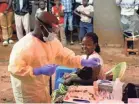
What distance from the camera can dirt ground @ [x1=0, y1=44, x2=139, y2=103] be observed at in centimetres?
590

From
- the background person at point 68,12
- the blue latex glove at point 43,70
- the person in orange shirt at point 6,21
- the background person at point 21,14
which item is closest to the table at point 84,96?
the blue latex glove at point 43,70

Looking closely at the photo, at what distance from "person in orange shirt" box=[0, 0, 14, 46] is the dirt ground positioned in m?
0.31

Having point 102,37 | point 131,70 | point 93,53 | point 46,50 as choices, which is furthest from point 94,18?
point 46,50

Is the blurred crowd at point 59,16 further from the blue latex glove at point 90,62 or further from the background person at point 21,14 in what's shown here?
the blue latex glove at point 90,62

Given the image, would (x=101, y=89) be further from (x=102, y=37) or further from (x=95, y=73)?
(x=102, y=37)

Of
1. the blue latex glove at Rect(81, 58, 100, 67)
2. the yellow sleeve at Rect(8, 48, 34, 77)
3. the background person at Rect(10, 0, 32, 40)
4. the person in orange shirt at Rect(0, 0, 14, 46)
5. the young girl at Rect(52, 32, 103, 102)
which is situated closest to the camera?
the yellow sleeve at Rect(8, 48, 34, 77)

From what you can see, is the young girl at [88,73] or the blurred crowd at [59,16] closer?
the young girl at [88,73]

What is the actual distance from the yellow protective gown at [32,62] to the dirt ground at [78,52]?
205 cm

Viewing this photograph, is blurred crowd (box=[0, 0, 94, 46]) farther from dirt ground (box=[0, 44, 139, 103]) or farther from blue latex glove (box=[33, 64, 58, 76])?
blue latex glove (box=[33, 64, 58, 76])

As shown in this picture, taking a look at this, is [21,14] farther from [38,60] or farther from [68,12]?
[38,60]

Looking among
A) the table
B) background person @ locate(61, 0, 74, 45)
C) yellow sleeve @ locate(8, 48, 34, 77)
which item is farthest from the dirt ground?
the table

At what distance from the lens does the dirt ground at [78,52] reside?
5896mm

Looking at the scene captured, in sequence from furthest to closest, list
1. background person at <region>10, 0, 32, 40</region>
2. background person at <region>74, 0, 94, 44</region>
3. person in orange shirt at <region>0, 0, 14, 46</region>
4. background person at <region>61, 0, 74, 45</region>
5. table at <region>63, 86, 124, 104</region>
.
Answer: person in orange shirt at <region>0, 0, 14, 46</region>, background person at <region>10, 0, 32, 40</region>, background person at <region>61, 0, 74, 45</region>, background person at <region>74, 0, 94, 44</region>, table at <region>63, 86, 124, 104</region>

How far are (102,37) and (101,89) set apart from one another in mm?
5936
